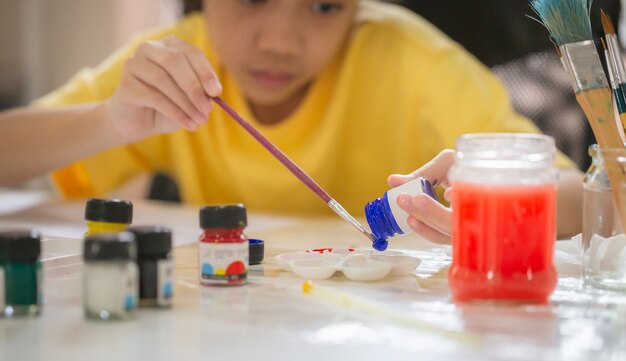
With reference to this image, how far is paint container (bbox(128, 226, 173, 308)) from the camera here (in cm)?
62

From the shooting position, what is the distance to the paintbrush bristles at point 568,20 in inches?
27.8

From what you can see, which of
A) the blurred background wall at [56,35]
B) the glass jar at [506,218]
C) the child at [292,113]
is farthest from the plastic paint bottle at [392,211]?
the blurred background wall at [56,35]

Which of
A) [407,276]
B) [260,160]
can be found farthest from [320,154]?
[407,276]

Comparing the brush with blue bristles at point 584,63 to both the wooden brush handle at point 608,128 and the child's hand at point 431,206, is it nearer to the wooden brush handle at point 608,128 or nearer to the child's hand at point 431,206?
the wooden brush handle at point 608,128

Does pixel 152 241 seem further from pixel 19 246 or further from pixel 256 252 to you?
pixel 256 252

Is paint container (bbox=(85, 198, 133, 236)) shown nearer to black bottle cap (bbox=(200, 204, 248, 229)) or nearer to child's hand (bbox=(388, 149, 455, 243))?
black bottle cap (bbox=(200, 204, 248, 229))

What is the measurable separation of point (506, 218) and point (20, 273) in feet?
1.25

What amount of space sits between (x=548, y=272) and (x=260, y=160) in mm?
847

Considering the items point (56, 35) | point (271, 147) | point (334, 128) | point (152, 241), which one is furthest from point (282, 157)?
point (56, 35)

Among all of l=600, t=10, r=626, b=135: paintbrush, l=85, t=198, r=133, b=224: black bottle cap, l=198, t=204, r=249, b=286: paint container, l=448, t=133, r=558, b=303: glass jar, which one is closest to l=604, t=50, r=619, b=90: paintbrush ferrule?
l=600, t=10, r=626, b=135: paintbrush

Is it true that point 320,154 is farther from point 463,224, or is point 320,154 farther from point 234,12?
point 463,224

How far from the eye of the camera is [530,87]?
160cm

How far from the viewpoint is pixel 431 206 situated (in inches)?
30.5

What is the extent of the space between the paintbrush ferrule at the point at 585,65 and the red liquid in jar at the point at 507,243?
0.12m
